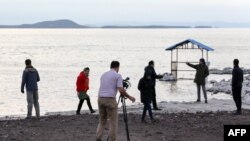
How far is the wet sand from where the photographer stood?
12.7 m

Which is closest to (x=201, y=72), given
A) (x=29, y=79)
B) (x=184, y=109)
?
(x=184, y=109)

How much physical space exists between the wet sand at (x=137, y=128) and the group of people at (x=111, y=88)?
599mm

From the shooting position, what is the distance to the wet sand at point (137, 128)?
12719 mm

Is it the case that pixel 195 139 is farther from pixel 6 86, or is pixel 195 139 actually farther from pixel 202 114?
pixel 6 86

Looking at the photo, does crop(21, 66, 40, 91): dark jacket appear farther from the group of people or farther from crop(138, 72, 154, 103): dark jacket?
crop(138, 72, 154, 103): dark jacket

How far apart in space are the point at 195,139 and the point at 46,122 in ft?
14.6

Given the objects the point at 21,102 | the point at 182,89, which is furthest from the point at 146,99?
the point at 182,89

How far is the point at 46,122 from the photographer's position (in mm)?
15219

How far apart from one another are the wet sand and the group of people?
60 cm

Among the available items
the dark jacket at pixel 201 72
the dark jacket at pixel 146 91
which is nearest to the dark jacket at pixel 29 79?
the dark jacket at pixel 146 91

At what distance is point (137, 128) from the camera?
46.0ft

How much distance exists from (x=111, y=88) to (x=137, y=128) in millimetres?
3201

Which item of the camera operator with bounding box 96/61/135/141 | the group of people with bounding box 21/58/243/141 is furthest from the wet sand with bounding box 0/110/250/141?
the camera operator with bounding box 96/61/135/141

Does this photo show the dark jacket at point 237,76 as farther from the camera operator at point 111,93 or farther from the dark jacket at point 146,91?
the camera operator at point 111,93
